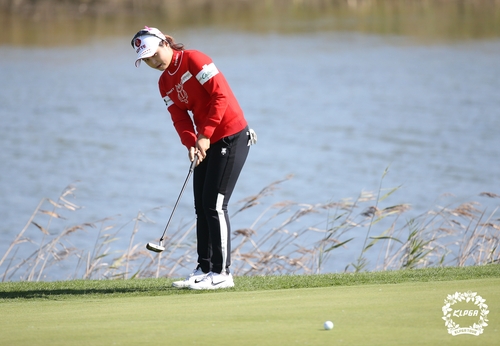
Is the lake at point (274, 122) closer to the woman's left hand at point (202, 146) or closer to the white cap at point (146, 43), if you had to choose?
the woman's left hand at point (202, 146)

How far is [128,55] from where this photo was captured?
28250 millimetres

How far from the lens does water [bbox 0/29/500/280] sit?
1288 centimetres

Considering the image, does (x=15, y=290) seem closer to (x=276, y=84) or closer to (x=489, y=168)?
(x=489, y=168)

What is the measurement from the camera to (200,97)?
4824 millimetres

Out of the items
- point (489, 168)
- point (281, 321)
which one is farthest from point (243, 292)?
point (489, 168)

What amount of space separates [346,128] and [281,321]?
14.9m

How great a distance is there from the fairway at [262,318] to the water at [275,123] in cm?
525

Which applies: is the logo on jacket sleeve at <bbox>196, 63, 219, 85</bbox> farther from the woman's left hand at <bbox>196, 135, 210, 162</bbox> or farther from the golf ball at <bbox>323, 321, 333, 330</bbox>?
the golf ball at <bbox>323, 321, 333, 330</bbox>

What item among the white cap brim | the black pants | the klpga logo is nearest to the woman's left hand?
the black pants

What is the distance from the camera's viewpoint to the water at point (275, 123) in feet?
42.2

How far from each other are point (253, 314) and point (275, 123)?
15896mm

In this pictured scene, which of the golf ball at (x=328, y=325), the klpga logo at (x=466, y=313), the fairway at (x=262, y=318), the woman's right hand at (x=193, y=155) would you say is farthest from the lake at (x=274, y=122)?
the golf ball at (x=328, y=325)

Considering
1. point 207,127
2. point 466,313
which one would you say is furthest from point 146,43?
point 466,313

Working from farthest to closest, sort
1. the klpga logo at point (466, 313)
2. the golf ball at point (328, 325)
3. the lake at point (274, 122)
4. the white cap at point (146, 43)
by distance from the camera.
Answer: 1. the lake at point (274, 122)
2. the white cap at point (146, 43)
3. the golf ball at point (328, 325)
4. the klpga logo at point (466, 313)
